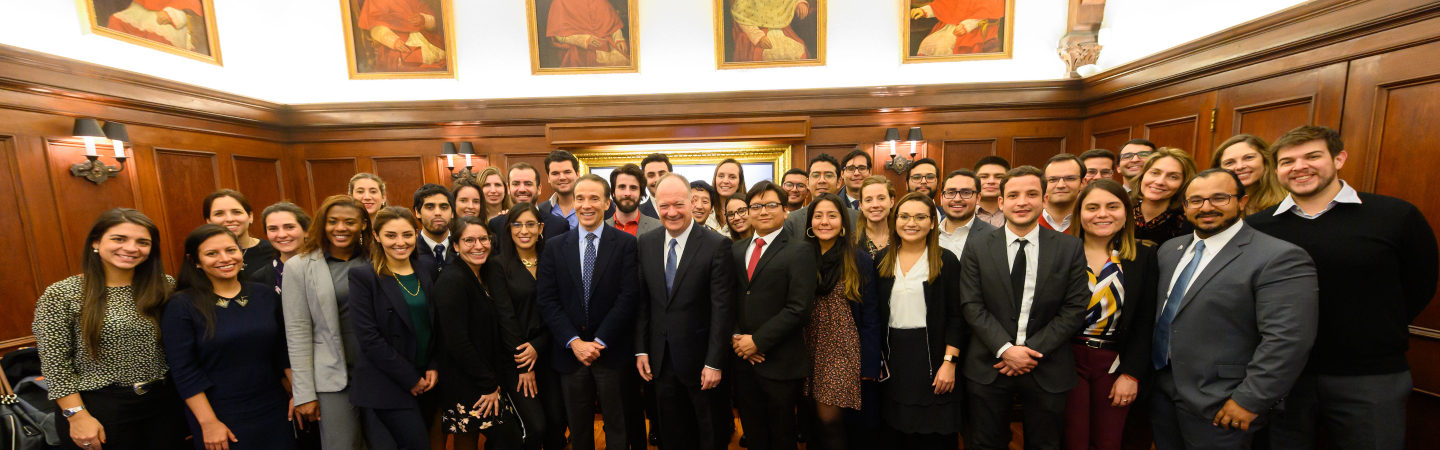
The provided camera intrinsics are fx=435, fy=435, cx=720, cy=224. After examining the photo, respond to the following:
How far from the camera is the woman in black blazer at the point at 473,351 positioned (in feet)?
7.00

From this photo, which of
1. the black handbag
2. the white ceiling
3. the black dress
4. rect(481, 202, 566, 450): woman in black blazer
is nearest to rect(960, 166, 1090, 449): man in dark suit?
rect(481, 202, 566, 450): woman in black blazer

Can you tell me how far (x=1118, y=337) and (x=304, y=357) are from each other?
387 centimetres

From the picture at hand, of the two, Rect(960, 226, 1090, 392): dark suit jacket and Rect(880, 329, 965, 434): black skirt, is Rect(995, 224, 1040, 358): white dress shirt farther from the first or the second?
Rect(880, 329, 965, 434): black skirt

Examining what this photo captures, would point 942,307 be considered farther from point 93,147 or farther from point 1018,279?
point 93,147

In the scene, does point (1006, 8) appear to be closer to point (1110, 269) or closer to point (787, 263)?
point (1110, 269)

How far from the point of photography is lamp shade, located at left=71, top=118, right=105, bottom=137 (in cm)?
384

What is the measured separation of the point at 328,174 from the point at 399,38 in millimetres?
2155

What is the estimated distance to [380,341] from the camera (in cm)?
205

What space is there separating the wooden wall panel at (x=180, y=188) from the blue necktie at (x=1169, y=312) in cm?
794

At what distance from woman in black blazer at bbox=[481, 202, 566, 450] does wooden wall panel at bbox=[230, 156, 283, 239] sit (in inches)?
208

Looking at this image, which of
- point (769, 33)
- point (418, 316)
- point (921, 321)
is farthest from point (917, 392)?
point (769, 33)

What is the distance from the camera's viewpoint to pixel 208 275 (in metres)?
2.03

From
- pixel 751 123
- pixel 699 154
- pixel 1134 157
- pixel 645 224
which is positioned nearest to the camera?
pixel 645 224

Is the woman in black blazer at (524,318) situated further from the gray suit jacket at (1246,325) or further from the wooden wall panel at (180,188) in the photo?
the wooden wall panel at (180,188)
